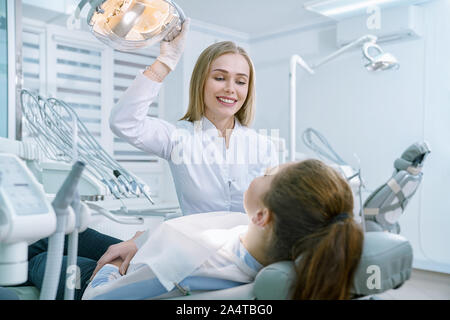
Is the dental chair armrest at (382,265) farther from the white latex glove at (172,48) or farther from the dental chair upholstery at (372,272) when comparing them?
the white latex glove at (172,48)

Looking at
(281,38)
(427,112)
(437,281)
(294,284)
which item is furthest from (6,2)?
(437,281)

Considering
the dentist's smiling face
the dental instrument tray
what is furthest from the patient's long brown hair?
the dental instrument tray

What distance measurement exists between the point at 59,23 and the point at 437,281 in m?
3.22

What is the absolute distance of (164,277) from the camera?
0.82 m

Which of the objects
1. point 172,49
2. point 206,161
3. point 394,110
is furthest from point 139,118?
point 394,110

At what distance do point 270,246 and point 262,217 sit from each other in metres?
0.06

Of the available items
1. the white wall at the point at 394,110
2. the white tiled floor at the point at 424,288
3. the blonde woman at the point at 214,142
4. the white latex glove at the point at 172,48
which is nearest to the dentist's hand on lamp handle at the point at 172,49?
the white latex glove at the point at 172,48

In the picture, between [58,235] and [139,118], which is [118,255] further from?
[58,235]

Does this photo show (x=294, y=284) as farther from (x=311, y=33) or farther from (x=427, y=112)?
(x=311, y=33)

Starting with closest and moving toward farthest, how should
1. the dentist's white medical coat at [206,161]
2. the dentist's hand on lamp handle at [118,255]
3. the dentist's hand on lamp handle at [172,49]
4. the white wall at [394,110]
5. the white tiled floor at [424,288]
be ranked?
the dentist's hand on lamp handle at [172,49], the dentist's hand on lamp handle at [118,255], the dentist's white medical coat at [206,161], the white tiled floor at [424,288], the white wall at [394,110]

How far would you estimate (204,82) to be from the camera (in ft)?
4.39

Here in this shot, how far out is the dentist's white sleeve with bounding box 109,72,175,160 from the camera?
1027mm

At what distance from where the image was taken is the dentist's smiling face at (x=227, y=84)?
1312mm
